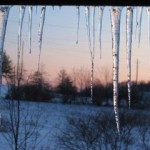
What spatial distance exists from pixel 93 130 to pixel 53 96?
46.1 m

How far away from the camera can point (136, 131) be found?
31672 millimetres

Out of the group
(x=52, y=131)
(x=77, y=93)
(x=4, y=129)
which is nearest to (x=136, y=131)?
(x=52, y=131)

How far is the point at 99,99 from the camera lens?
204 ft

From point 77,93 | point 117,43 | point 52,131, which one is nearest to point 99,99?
point 77,93

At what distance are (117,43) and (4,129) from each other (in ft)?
94.2

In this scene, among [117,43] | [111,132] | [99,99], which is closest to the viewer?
[117,43]

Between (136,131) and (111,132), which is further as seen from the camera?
(136,131)
